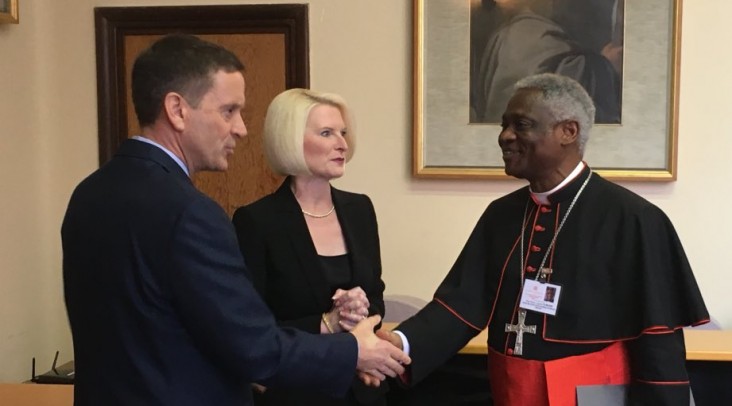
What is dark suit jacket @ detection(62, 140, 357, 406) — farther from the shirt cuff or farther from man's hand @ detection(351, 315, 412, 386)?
the shirt cuff

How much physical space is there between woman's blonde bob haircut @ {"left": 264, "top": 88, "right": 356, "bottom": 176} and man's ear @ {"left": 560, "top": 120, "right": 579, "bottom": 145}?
2.42ft

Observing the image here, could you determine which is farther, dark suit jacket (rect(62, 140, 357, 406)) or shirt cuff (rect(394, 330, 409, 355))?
shirt cuff (rect(394, 330, 409, 355))

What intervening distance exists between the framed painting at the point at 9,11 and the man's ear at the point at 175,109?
1964 millimetres

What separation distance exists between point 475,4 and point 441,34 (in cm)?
19

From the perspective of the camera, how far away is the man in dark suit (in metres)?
1.42

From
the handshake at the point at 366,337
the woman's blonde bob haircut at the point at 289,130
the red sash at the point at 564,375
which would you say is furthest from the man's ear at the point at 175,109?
the red sash at the point at 564,375

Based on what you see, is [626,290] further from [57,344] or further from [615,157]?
[57,344]

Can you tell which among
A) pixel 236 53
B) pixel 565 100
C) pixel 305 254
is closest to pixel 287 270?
pixel 305 254

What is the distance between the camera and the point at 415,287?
345cm

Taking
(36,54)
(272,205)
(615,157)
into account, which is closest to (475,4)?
(615,157)

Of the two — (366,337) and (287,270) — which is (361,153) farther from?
(366,337)

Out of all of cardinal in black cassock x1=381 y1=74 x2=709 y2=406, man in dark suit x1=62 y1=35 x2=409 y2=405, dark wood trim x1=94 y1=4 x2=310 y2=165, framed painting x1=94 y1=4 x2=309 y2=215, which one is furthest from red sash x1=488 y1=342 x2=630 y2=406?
dark wood trim x1=94 y1=4 x2=310 y2=165

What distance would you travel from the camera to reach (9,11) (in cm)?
311

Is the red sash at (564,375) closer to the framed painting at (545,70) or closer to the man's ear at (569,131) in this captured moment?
the man's ear at (569,131)
